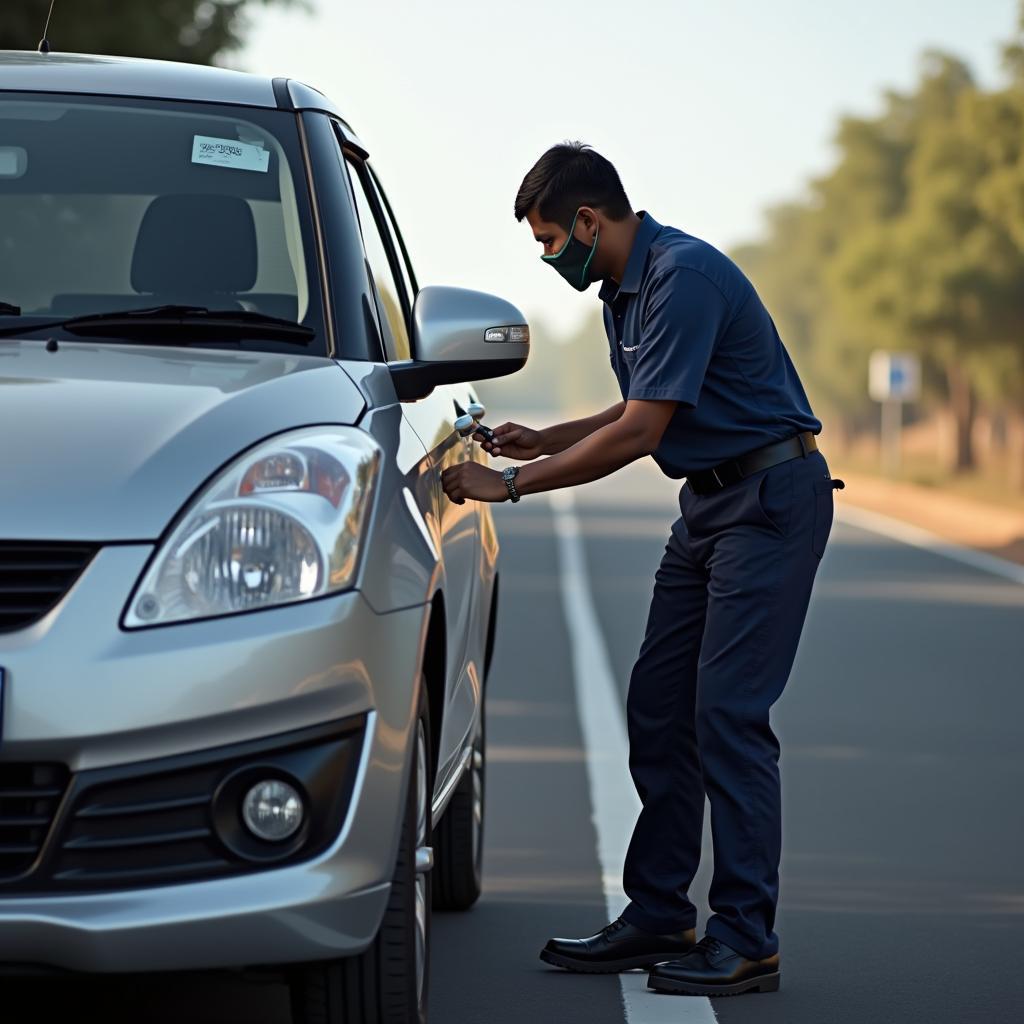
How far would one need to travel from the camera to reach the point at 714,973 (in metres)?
5.38

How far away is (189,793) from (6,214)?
1.85 meters

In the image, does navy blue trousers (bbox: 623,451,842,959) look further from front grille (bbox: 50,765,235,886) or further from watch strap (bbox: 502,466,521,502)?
front grille (bbox: 50,765,235,886)

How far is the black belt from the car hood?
50.8 inches

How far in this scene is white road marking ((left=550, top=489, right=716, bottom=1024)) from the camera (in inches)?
209

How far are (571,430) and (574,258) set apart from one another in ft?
2.13

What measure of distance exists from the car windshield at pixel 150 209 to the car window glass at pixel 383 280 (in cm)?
26

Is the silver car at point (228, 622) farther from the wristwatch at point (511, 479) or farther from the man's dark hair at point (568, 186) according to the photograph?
the man's dark hair at point (568, 186)

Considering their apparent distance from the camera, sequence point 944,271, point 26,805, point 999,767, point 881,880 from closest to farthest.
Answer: point 26,805, point 881,880, point 999,767, point 944,271

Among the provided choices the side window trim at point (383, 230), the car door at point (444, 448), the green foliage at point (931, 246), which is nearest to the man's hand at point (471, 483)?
the car door at point (444, 448)

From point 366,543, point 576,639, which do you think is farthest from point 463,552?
point 576,639

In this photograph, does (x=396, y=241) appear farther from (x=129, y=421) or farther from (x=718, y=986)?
(x=129, y=421)

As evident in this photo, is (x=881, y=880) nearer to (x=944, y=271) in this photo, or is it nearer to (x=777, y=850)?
(x=777, y=850)

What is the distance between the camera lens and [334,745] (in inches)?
152

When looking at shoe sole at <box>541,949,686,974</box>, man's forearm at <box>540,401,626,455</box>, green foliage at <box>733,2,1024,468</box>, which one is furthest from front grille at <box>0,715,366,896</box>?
green foliage at <box>733,2,1024,468</box>
